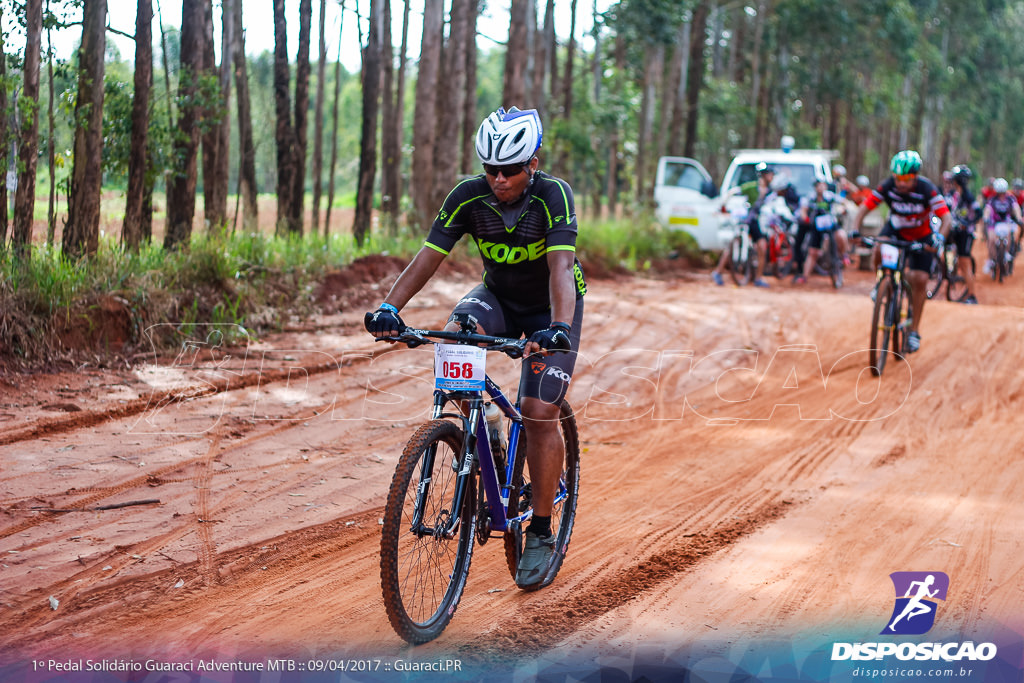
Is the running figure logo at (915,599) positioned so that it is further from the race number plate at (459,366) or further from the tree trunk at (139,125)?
the tree trunk at (139,125)

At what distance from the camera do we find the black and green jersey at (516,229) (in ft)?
14.1

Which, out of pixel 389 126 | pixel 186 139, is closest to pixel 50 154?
pixel 186 139

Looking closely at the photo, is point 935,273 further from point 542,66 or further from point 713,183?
point 542,66

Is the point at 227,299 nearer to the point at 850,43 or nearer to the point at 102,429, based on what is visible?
the point at 102,429

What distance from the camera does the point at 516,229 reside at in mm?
4348

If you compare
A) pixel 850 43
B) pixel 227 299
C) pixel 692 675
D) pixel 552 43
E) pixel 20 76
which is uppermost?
pixel 850 43

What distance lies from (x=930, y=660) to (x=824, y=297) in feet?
38.1

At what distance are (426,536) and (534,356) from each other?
928 mm

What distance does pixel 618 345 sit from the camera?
425 inches

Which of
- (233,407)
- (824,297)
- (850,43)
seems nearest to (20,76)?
(233,407)

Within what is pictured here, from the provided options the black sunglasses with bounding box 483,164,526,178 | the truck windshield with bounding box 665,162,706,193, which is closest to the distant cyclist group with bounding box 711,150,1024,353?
the truck windshield with bounding box 665,162,706,193

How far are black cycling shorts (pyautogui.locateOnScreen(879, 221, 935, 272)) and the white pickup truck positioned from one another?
8.34 metres

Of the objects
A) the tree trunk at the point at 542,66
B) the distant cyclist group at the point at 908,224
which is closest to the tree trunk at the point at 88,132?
the distant cyclist group at the point at 908,224

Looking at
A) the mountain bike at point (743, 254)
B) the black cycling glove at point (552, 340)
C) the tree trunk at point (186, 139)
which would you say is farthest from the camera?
the mountain bike at point (743, 254)
